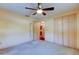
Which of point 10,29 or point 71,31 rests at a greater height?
point 10,29

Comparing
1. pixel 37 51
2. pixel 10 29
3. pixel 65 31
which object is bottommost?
pixel 37 51

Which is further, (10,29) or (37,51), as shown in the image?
(10,29)

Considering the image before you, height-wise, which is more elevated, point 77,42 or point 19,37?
point 19,37

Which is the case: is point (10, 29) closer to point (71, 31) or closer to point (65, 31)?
point (65, 31)

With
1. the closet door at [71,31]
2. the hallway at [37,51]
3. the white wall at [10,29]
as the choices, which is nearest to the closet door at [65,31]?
the closet door at [71,31]

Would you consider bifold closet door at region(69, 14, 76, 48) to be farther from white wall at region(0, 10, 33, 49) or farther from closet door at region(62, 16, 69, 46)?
white wall at region(0, 10, 33, 49)

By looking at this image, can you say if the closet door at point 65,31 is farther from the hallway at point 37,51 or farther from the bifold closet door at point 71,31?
the hallway at point 37,51

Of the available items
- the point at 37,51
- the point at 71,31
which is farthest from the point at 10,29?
the point at 71,31

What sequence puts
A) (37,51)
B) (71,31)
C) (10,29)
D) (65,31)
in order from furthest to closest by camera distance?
(65,31)
(71,31)
(10,29)
(37,51)

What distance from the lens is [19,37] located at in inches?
128

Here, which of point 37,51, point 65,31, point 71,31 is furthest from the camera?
point 65,31
